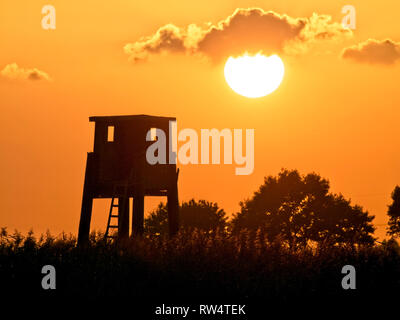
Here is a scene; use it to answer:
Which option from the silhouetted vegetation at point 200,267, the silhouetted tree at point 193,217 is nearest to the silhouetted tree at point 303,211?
the silhouetted tree at point 193,217

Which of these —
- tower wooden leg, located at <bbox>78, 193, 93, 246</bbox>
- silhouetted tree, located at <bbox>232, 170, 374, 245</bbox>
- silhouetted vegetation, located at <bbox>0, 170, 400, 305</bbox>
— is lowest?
silhouetted vegetation, located at <bbox>0, 170, 400, 305</bbox>

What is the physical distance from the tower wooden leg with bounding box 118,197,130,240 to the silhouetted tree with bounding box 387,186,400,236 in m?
57.8

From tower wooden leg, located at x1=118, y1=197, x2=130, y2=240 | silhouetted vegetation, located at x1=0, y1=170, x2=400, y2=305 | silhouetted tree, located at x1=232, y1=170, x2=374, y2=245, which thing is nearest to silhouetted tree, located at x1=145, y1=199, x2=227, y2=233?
silhouetted tree, located at x1=232, y1=170, x2=374, y2=245

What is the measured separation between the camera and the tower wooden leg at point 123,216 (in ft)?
90.8

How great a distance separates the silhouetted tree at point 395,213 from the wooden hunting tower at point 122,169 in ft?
195

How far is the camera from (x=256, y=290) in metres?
19.1

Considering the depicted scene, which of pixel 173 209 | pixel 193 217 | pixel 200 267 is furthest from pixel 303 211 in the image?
pixel 200 267

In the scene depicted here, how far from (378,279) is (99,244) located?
825cm

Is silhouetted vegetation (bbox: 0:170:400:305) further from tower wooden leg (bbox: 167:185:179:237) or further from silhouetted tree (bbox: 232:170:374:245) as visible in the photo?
silhouetted tree (bbox: 232:170:374:245)

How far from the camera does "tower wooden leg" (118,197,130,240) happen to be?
2768 cm

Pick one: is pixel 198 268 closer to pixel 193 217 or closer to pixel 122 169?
pixel 122 169

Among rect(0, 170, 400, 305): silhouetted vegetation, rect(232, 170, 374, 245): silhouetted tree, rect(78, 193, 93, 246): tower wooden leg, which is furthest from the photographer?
rect(232, 170, 374, 245): silhouetted tree
